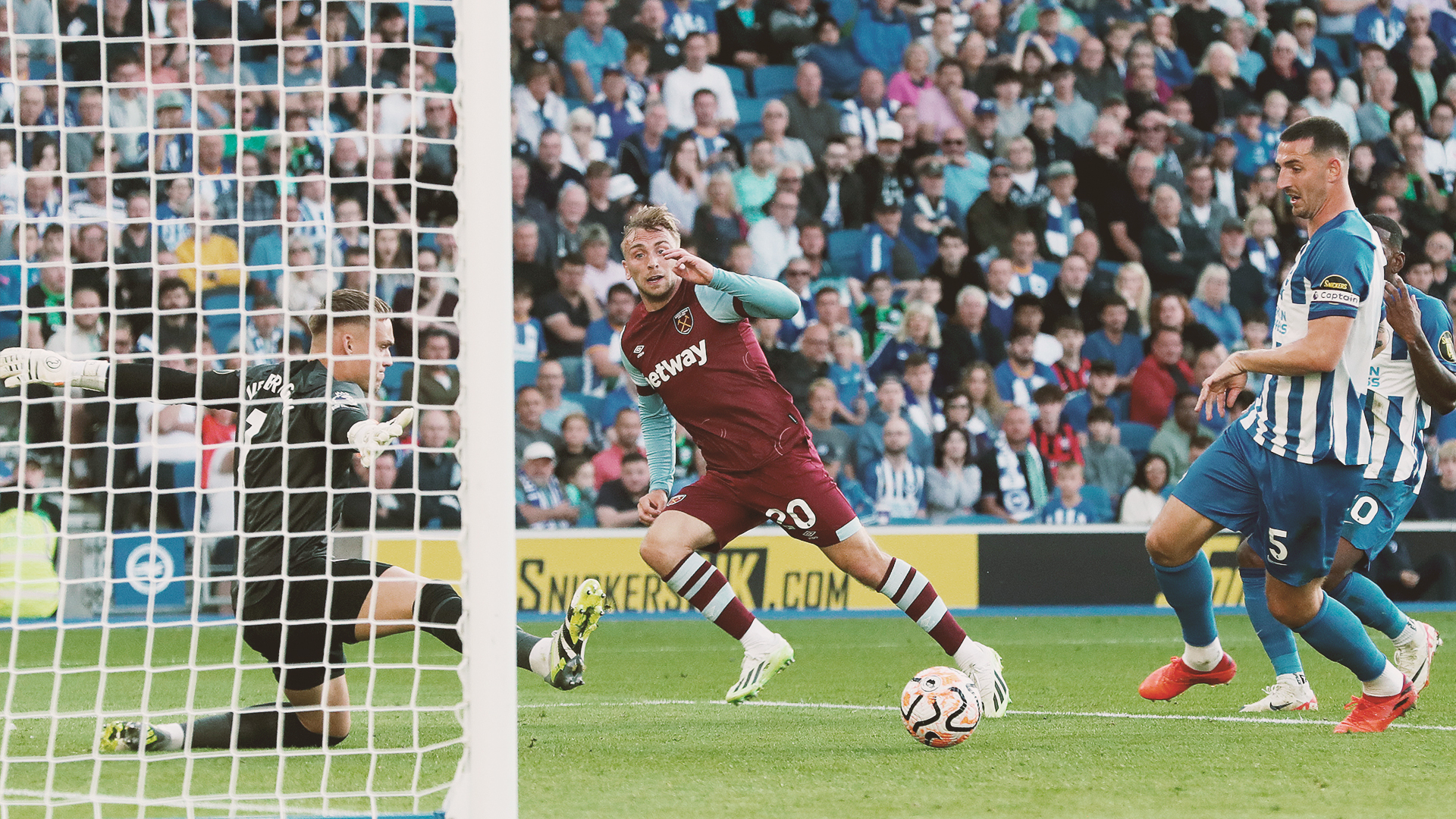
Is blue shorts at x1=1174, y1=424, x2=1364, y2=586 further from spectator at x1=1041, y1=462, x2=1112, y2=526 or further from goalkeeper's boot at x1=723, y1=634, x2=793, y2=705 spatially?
spectator at x1=1041, y1=462, x2=1112, y2=526

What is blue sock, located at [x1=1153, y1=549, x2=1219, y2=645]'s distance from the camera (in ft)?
18.9

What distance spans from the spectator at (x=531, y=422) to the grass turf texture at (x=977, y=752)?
11.3ft

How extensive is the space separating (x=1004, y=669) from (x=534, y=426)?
4.76m

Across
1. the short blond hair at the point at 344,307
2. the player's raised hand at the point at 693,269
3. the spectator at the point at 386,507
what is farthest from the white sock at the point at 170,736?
the spectator at the point at 386,507

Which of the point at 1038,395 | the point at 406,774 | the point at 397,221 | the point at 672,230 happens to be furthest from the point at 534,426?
the point at 406,774

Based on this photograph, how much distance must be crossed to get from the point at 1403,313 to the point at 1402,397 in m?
0.54

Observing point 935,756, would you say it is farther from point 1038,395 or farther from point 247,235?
point 247,235

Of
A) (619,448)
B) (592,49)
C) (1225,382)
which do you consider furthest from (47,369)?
(592,49)

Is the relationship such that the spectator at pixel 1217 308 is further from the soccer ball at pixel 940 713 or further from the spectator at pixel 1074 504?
the soccer ball at pixel 940 713

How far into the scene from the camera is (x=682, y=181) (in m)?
12.7

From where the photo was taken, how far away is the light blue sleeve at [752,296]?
5703 mm

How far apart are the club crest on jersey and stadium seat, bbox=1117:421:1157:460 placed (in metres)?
6.87

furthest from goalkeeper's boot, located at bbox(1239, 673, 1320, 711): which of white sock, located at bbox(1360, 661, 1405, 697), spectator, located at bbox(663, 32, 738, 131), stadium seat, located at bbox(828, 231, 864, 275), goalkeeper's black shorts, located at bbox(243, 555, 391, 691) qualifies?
spectator, located at bbox(663, 32, 738, 131)

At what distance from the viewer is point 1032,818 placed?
394cm
